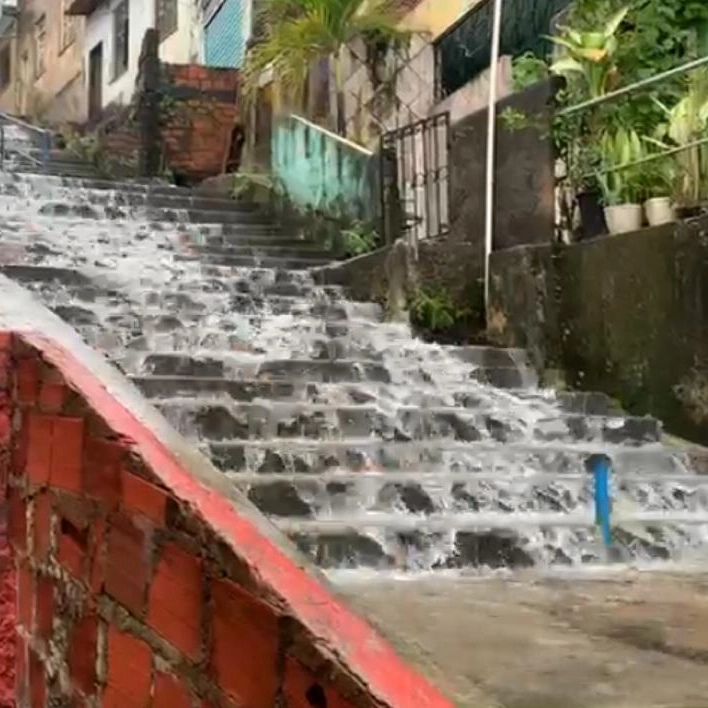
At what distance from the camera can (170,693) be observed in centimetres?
197

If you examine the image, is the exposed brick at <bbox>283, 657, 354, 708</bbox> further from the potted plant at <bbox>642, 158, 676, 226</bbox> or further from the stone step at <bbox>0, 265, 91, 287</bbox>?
the stone step at <bbox>0, 265, 91, 287</bbox>

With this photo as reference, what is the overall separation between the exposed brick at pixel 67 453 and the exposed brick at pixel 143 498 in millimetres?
257

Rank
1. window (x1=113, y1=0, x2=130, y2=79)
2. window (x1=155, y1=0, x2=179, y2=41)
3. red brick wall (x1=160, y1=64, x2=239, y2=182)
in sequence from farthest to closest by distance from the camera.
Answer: window (x1=113, y1=0, x2=130, y2=79)
window (x1=155, y1=0, x2=179, y2=41)
red brick wall (x1=160, y1=64, x2=239, y2=182)

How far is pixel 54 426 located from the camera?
2.55 meters

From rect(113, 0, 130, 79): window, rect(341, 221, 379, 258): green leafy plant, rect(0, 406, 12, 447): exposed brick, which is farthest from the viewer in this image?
rect(113, 0, 130, 79): window

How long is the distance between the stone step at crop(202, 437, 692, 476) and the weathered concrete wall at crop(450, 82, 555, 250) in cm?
193

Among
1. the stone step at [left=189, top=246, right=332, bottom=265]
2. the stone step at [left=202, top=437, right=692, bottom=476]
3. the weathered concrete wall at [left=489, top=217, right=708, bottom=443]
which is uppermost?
the stone step at [left=189, top=246, right=332, bottom=265]

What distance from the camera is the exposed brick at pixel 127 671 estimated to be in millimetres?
2072

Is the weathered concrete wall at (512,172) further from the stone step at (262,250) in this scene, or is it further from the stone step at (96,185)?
the stone step at (96,185)

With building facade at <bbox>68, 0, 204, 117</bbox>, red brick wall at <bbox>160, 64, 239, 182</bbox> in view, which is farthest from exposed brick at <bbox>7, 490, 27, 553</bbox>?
building facade at <bbox>68, 0, 204, 117</bbox>

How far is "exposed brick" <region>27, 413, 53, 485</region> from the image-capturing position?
8.49ft

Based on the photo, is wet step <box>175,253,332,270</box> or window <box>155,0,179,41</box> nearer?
wet step <box>175,253,332,270</box>

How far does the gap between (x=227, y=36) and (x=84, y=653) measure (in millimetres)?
13678

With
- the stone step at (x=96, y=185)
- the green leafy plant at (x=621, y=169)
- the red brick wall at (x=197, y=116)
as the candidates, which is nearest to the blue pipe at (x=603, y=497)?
the green leafy plant at (x=621, y=169)
